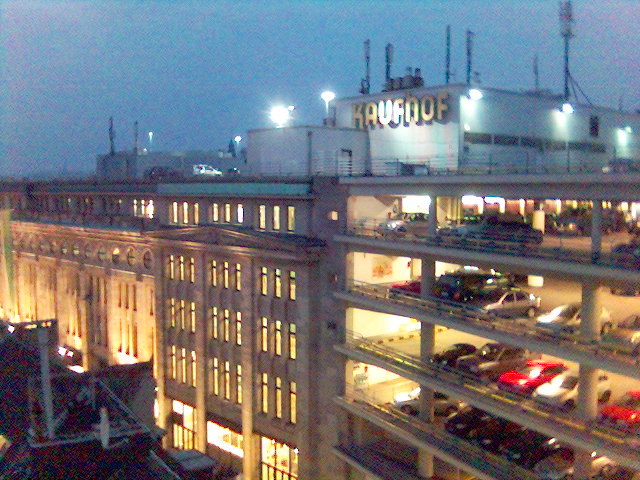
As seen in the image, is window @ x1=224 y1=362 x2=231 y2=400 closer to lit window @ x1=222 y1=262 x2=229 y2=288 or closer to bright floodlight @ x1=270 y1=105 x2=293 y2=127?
lit window @ x1=222 y1=262 x2=229 y2=288

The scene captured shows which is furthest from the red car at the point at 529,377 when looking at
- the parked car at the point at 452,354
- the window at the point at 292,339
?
the window at the point at 292,339

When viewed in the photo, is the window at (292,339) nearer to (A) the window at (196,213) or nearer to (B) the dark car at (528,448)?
(A) the window at (196,213)

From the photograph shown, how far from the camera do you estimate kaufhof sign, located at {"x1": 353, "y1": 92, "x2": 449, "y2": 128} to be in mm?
37750

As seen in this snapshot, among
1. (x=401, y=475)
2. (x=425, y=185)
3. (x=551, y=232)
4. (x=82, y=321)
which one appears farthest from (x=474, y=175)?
(x=82, y=321)

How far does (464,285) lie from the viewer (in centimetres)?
3081

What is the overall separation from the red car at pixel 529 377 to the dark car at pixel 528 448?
2001mm

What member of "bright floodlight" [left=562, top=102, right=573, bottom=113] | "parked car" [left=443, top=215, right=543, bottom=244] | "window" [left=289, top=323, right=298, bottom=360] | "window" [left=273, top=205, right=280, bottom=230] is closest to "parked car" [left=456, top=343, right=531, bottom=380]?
"parked car" [left=443, top=215, right=543, bottom=244]

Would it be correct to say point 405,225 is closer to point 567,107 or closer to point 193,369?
point 567,107

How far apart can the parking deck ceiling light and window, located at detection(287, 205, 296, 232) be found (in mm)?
11564

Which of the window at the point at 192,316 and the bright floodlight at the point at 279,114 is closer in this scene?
the window at the point at 192,316

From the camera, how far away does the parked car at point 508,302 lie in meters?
29.8

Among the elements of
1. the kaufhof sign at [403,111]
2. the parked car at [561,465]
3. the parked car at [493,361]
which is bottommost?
the parked car at [561,465]

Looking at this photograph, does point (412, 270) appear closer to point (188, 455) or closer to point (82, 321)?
point (188, 455)

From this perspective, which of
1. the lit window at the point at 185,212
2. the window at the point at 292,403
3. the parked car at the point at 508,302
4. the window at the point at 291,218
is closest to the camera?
the parked car at the point at 508,302
